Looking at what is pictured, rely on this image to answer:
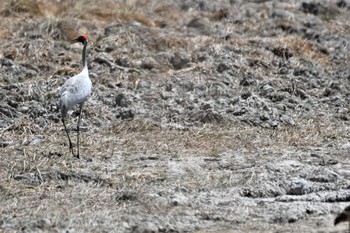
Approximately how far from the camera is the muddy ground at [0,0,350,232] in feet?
26.8

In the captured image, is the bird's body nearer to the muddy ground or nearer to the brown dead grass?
the muddy ground

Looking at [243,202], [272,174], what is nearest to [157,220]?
[243,202]

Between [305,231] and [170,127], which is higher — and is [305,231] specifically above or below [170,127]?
above

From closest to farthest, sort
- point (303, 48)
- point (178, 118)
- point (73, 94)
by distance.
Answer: point (73, 94), point (178, 118), point (303, 48)

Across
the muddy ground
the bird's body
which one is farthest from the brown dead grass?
the bird's body

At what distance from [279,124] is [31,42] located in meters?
4.55

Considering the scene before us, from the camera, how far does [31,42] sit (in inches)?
552

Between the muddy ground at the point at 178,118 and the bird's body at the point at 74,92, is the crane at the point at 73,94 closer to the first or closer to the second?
the bird's body at the point at 74,92

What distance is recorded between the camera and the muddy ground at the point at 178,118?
→ 8164 millimetres

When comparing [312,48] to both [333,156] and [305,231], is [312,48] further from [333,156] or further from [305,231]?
[305,231]

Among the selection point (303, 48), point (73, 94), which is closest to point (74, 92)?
point (73, 94)

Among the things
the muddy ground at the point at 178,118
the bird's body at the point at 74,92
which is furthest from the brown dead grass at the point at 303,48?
the bird's body at the point at 74,92

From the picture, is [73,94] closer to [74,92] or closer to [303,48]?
[74,92]

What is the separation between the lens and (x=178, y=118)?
11820mm
